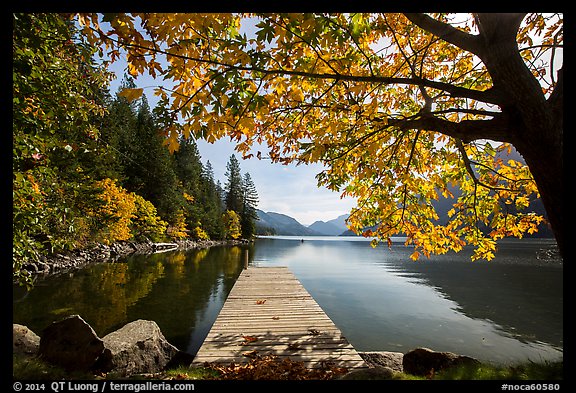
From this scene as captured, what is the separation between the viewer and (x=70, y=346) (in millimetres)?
4891

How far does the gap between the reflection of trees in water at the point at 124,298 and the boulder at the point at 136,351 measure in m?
2.31

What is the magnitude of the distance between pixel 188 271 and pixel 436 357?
19.0 metres

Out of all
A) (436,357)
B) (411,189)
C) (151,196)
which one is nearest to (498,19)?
(411,189)

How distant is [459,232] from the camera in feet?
16.3

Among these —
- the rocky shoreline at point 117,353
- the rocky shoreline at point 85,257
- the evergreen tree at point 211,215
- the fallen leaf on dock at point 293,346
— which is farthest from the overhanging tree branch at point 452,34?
the evergreen tree at point 211,215

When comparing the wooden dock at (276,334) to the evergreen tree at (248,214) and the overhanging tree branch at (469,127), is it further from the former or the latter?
the evergreen tree at (248,214)

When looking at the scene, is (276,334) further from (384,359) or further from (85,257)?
(85,257)

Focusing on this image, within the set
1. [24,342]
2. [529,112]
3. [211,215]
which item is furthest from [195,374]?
[211,215]

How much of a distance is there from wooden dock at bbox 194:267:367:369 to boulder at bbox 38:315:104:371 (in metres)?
2.04

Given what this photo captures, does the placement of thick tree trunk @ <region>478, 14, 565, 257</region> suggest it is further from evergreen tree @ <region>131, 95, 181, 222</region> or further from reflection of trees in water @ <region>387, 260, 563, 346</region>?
evergreen tree @ <region>131, 95, 181, 222</region>

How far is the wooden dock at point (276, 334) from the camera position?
184 inches

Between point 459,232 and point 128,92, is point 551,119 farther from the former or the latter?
point 128,92

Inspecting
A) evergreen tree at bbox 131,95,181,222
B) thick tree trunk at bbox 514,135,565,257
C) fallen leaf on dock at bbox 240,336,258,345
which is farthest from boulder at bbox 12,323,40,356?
evergreen tree at bbox 131,95,181,222

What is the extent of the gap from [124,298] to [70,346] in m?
8.83
